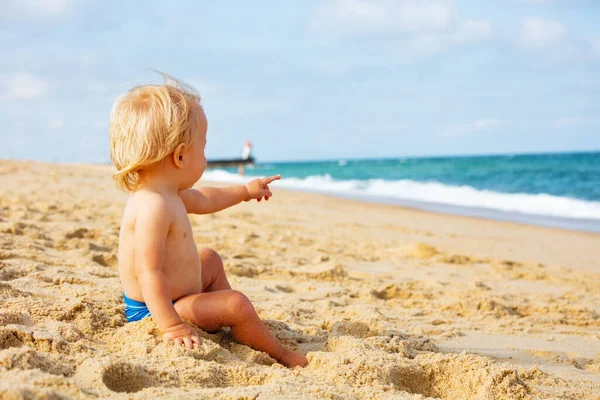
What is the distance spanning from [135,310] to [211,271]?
1.28ft

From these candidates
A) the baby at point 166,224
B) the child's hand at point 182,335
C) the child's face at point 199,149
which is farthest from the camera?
the child's face at point 199,149

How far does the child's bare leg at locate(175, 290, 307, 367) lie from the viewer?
2.25m

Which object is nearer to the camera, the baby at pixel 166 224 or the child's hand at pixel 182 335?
the child's hand at pixel 182 335

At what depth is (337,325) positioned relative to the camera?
2666mm

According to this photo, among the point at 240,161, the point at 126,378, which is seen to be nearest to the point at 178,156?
the point at 126,378

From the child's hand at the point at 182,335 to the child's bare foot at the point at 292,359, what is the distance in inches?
13.5

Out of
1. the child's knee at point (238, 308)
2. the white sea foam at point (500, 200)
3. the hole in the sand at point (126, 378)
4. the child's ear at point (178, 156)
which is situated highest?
the child's ear at point (178, 156)

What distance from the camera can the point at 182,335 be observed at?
2.11 meters

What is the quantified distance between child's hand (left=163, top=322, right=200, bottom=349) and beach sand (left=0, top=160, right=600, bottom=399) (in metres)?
0.05

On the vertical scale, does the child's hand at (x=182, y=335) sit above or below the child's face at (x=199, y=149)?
below

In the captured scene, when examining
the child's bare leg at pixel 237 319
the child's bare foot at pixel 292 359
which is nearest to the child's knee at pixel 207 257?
the child's bare leg at pixel 237 319

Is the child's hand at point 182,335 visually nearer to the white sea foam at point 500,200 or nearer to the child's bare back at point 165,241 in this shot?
the child's bare back at point 165,241

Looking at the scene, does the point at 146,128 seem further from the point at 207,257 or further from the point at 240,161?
the point at 240,161

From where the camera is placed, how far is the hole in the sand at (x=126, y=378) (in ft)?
5.53
